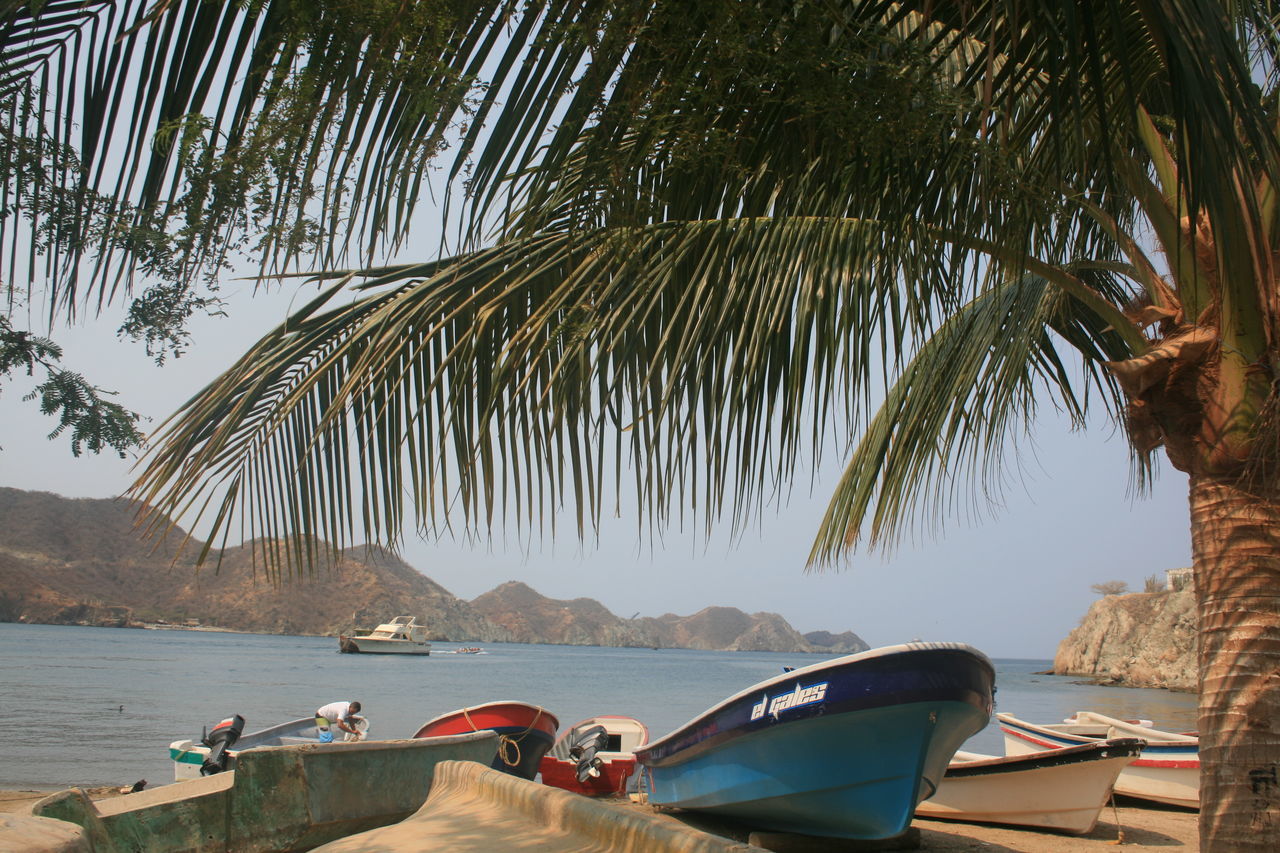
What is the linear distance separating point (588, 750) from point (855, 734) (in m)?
5.18

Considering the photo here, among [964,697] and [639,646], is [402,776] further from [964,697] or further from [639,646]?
[639,646]

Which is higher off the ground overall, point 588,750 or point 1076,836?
point 588,750

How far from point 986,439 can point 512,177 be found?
2.65 m

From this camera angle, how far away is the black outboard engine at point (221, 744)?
8.60m

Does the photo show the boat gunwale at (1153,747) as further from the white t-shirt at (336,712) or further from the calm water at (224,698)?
the calm water at (224,698)

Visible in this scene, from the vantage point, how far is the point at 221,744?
9039 millimetres

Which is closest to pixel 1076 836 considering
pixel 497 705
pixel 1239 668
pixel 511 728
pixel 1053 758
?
pixel 1053 758

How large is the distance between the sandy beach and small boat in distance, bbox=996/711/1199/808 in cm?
23

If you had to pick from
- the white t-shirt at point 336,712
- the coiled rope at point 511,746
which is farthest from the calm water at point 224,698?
the coiled rope at point 511,746

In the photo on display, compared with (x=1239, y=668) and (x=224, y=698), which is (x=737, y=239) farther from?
(x=224, y=698)

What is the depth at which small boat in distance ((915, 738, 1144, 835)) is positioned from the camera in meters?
8.01

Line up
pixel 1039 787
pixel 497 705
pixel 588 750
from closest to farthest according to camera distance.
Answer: pixel 1039 787 < pixel 497 705 < pixel 588 750

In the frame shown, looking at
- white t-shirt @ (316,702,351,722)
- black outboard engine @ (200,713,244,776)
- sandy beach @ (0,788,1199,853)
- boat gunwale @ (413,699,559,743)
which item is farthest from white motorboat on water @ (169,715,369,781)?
sandy beach @ (0,788,1199,853)

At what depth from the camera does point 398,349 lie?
2727 mm
